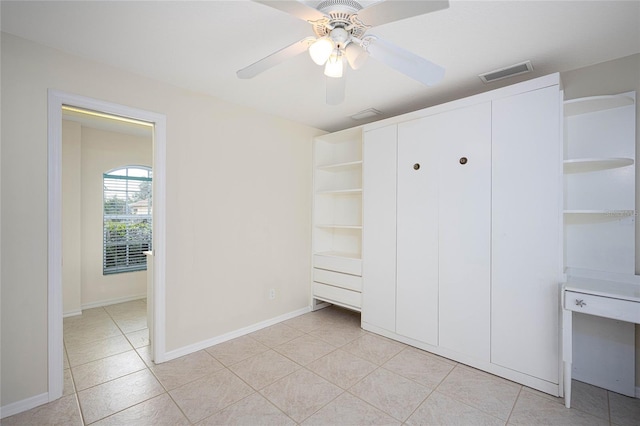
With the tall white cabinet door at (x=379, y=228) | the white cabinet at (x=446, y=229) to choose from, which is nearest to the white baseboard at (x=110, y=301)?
the tall white cabinet door at (x=379, y=228)

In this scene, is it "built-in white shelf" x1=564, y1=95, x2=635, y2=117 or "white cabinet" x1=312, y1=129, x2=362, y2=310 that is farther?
"white cabinet" x1=312, y1=129, x2=362, y2=310

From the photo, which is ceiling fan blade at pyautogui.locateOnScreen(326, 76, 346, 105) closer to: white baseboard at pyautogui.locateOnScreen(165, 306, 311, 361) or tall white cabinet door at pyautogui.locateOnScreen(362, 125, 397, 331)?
tall white cabinet door at pyautogui.locateOnScreen(362, 125, 397, 331)

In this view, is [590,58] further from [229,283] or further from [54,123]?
[54,123]

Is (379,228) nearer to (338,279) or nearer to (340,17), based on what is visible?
(338,279)

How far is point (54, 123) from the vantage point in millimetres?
2004

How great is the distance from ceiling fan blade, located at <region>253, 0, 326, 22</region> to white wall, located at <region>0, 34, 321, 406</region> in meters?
1.80

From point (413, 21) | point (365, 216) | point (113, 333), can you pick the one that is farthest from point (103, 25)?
point (113, 333)

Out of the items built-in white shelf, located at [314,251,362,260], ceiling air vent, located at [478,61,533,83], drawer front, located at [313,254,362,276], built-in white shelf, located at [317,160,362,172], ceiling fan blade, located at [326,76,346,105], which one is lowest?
drawer front, located at [313,254,362,276]

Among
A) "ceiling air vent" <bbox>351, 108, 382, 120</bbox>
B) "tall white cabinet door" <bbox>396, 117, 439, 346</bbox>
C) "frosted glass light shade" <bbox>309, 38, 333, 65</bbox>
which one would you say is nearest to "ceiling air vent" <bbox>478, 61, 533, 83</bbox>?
"tall white cabinet door" <bbox>396, 117, 439, 346</bbox>

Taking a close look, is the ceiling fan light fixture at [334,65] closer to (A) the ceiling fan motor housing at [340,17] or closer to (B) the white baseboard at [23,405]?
(A) the ceiling fan motor housing at [340,17]

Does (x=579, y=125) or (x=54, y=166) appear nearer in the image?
(x=54, y=166)

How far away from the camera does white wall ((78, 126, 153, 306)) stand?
391cm

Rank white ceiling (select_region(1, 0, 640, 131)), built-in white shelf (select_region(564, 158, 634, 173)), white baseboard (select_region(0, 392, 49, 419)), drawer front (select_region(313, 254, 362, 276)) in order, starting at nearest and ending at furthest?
white ceiling (select_region(1, 0, 640, 131))
white baseboard (select_region(0, 392, 49, 419))
built-in white shelf (select_region(564, 158, 634, 173))
drawer front (select_region(313, 254, 362, 276))

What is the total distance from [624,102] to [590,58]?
0.40 meters
